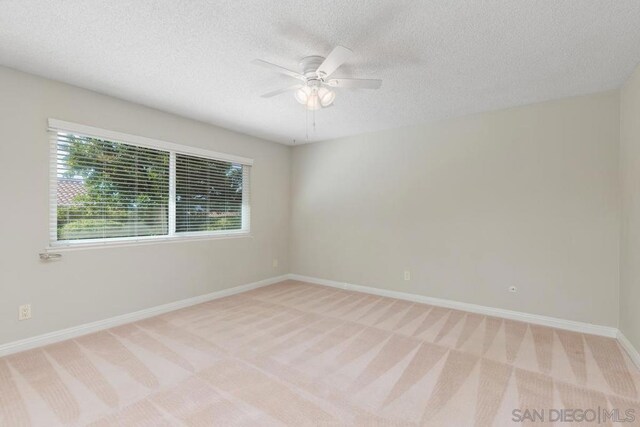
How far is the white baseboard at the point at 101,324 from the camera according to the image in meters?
2.43

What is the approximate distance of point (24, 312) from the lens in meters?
2.46

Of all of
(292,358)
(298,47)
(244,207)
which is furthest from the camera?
(244,207)

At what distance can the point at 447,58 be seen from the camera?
7.25 feet

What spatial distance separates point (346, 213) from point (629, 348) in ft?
10.6

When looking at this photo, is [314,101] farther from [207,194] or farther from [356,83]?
[207,194]

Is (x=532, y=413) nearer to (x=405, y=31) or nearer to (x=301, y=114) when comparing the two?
(x=405, y=31)

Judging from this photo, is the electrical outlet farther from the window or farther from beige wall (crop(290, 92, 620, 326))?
beige wall (crop(290, 92, 620, 326))

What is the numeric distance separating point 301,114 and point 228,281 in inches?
97.9

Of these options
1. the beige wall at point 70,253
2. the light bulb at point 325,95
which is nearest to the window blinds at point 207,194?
the beige wall at point 70,253

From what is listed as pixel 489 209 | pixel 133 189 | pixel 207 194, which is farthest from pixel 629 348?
pixel 133 189

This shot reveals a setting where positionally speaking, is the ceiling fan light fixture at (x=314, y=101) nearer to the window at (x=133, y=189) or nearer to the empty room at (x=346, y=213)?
the empty room at (x=346, y=213)

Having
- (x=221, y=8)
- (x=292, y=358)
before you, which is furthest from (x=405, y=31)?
(x=292, y=358)

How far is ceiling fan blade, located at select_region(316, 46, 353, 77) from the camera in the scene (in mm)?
1777

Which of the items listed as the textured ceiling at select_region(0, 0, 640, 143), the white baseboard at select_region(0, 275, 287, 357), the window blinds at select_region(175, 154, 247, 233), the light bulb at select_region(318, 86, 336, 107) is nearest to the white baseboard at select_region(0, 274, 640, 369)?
the white baseboard at select_region(0, 275, 287, 357)
